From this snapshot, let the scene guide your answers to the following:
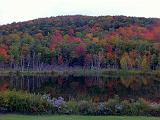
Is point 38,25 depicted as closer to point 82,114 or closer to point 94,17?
point 94,17

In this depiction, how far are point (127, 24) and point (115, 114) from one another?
10247 centimetres

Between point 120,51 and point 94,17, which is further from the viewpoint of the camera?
point 94,17

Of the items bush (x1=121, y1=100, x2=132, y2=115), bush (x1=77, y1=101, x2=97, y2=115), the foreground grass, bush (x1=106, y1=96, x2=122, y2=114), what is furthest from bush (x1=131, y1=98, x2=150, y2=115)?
bush (x1=77, y1=101, x2=97, y2=115)

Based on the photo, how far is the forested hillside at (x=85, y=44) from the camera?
99.0m

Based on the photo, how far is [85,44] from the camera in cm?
10656

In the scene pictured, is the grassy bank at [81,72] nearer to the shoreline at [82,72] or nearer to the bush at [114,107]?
the shoreline at [82,72]

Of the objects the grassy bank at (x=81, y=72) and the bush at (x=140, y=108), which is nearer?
the bush at (x=140, y=108)

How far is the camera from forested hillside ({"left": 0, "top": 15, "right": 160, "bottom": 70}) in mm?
99000

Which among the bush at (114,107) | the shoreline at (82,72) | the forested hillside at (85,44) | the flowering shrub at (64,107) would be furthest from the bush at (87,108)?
the forested hillside at (85,44)

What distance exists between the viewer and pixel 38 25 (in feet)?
409

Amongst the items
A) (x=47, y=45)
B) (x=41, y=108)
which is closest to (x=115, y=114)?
(x=41, y=108)

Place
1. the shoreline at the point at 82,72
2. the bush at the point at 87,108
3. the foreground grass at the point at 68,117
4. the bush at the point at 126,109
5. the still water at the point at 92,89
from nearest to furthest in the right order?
the foreground grass at the point at 68,117, the bush at the point at 126,109, the bush at the point at 87,108, the still water at the point at 92,89, the shoreline at the point at 82,72

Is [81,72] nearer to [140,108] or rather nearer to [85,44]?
[85,44]

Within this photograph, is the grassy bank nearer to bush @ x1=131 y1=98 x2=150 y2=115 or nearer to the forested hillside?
the forested hillside
